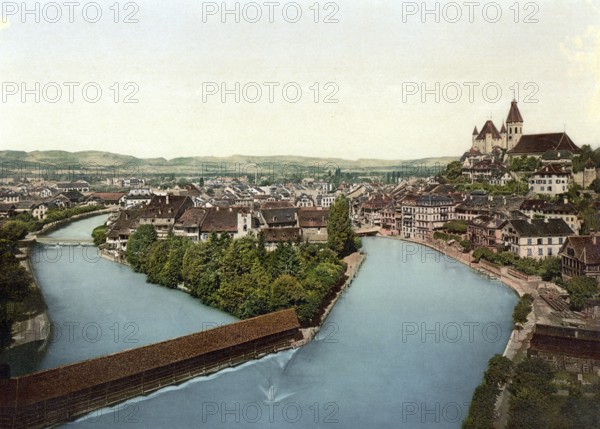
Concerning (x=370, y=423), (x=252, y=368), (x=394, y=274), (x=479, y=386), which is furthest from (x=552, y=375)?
(x=394, y=274)

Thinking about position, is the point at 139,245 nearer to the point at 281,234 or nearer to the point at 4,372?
the point at 281,234

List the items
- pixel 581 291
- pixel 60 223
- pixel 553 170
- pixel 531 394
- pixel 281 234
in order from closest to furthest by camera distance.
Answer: pixel 531 394 < pixel 581 291 < pixel 281 234 < pixel 553 170 < pixel 60 223

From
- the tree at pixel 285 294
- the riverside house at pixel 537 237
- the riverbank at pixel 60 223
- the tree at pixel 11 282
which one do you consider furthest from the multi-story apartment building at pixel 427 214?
the riverbank at pixel 60 223

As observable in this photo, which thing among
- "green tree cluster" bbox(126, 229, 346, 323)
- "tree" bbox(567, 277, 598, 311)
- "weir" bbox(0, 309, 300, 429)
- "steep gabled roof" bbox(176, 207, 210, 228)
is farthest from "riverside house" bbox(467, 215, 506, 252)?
"weir" bbox(0, 309, 300, 429)

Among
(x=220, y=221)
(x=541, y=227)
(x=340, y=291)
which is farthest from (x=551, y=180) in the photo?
(x=220, y=221)

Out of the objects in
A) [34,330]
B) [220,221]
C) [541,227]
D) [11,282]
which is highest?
[220,221]

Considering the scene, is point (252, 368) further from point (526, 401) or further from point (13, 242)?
point (13, 242)
